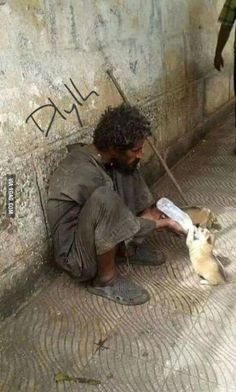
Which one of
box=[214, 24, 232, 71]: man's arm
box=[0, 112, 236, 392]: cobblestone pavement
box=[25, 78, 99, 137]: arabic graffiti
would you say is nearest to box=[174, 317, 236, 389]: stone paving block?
box=[0, 112, 236, 392]: cobblestone pavement

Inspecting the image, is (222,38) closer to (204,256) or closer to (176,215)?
(176,215)

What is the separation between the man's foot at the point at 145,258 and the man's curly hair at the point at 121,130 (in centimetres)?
82

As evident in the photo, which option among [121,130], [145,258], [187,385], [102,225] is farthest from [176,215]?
[187,385]

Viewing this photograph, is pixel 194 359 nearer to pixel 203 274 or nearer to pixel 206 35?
pixel 203 274

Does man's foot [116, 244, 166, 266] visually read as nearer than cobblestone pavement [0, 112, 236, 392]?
No

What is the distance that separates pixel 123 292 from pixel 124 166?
2.58 ft

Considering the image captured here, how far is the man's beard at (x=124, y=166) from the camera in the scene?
10.2 ft

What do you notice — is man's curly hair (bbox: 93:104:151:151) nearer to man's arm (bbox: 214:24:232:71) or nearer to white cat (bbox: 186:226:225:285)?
white cat (bbox: 186:226:225:285)

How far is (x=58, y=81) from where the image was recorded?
10.1 ft

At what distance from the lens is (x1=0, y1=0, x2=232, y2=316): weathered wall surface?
2744 mm

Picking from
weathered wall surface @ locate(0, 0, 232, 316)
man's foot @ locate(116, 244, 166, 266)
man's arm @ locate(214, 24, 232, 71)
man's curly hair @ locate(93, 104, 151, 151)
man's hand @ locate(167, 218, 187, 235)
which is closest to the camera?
weathered wall surface @ locate(0, 0, 232, 316)

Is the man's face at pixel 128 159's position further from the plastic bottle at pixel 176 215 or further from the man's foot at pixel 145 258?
A: the man's foot at pixel 145 258

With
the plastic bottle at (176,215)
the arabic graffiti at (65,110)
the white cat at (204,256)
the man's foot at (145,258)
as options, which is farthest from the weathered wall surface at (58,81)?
the white cat at (204,256)

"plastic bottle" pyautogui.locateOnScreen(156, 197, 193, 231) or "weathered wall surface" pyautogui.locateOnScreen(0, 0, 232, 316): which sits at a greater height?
"weathered wall surface" pyautogui.locateOnScreen(0, 0, 232, 316)
